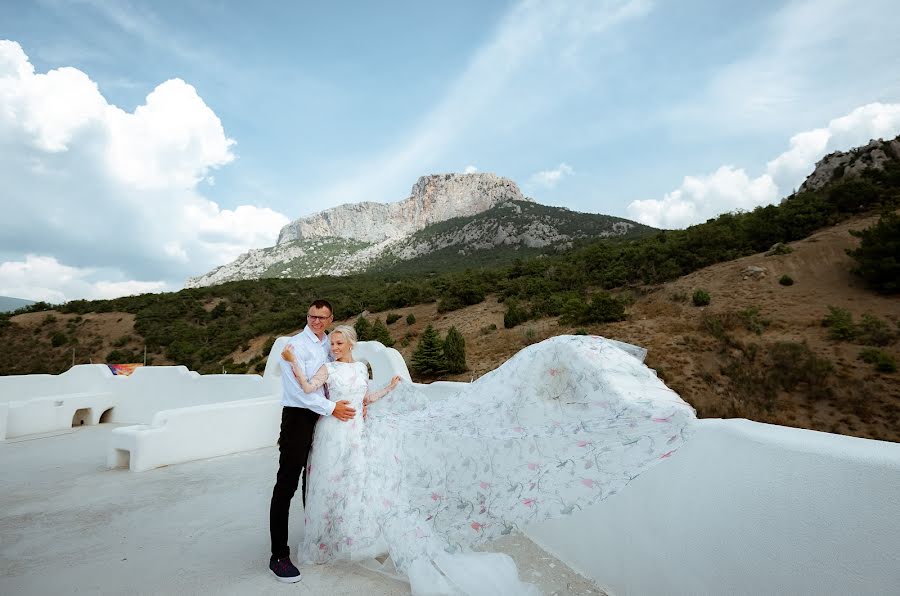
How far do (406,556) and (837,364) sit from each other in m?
16.5

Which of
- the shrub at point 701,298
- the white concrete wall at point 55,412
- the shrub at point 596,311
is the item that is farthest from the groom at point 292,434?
the shrub at point 701,298

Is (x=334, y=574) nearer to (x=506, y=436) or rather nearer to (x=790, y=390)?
(x=506, y=436)

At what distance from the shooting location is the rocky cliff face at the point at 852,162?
30.7 metres

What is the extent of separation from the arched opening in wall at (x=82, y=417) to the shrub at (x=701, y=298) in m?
21.8

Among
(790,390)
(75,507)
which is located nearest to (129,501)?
(75,507)

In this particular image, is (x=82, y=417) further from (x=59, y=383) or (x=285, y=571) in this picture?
(x=285, y=571)

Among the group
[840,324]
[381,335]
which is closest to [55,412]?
[381,335]

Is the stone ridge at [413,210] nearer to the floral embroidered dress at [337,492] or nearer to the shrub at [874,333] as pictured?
the shrub at [874,333]

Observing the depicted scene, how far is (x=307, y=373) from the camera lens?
251cm

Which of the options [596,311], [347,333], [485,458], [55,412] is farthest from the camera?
[596,311]

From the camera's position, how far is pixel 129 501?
3711mm

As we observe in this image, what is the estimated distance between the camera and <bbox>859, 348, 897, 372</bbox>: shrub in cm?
1273

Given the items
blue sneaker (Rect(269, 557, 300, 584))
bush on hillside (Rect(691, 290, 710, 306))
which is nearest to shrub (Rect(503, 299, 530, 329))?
bush on hillside (Rect(691, 290, 710, 306))

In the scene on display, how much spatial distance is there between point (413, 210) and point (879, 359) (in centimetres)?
9475
